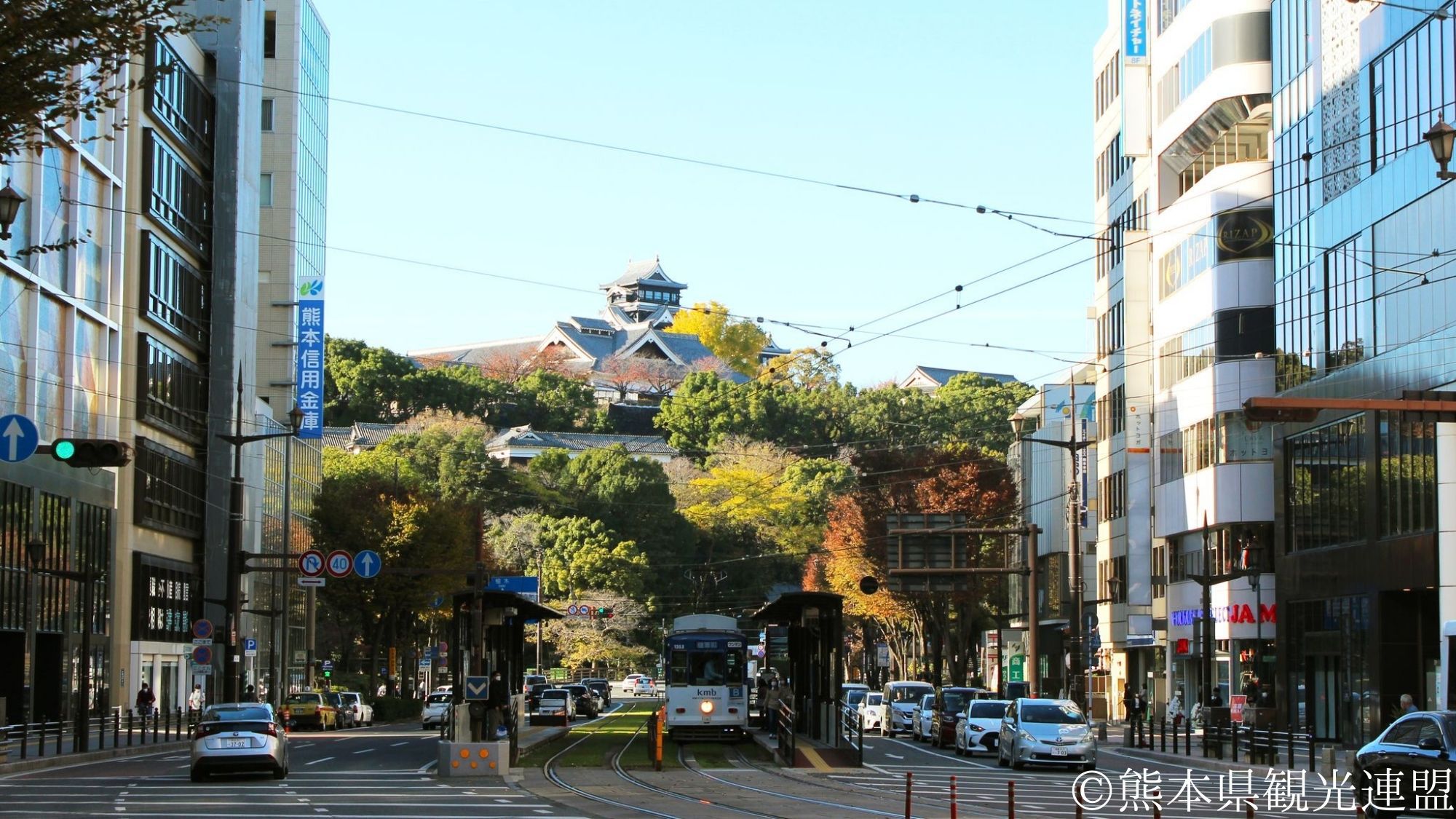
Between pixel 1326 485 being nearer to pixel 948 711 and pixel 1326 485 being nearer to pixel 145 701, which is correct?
pixel 948 711

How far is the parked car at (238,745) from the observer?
32469 mm

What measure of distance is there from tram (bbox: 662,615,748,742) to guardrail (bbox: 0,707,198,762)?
1226 centimetres

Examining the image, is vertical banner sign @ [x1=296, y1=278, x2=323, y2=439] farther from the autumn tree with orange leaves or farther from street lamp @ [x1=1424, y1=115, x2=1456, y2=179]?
street lamp @ [x1=1424, y1=115, x2=1456, y2=179]

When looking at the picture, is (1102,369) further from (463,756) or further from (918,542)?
(463,756)

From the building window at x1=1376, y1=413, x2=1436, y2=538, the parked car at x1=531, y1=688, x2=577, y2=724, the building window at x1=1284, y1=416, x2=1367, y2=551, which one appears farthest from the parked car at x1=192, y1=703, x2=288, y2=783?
the parked car at x1=531, y1=688, x2=577, y2=724

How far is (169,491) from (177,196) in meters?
10.7

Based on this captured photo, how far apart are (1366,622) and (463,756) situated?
25445 millimetres

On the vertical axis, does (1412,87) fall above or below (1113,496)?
above

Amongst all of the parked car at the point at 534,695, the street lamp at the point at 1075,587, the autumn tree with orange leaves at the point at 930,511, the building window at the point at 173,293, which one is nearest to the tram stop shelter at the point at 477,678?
the street lamp at the point at 1075,587

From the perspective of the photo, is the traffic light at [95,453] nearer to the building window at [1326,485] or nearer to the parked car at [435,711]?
the building window at [1326,485]

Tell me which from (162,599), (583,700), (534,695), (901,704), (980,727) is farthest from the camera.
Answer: (583,700)

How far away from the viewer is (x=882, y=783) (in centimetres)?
3247

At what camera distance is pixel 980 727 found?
4506 centimetres

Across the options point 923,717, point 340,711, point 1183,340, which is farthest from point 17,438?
point 1183,340
